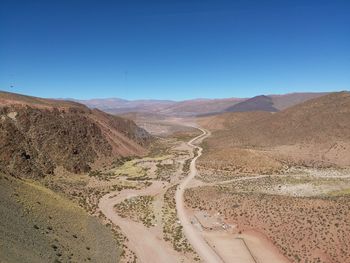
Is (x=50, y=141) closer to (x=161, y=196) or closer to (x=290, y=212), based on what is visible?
(x=161, y=196)

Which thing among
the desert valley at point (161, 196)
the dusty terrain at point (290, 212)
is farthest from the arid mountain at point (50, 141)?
the dusty terrain at point (290, 212)

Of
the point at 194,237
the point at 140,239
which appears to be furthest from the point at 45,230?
the point at 194,237

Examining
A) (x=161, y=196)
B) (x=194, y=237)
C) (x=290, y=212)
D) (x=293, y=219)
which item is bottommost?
(x=194, y=237)

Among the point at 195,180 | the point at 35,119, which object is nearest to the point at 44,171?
the point at 35,119

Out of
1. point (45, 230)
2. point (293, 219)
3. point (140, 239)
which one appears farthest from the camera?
point (293, 219)

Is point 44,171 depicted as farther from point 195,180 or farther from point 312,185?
point 312,185

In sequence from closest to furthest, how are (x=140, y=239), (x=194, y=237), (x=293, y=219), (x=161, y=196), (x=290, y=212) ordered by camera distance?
(x=140, y=239), (x=194, y=237), (x=293, y=219), (x=290, y=212), (x=161, y=196)
